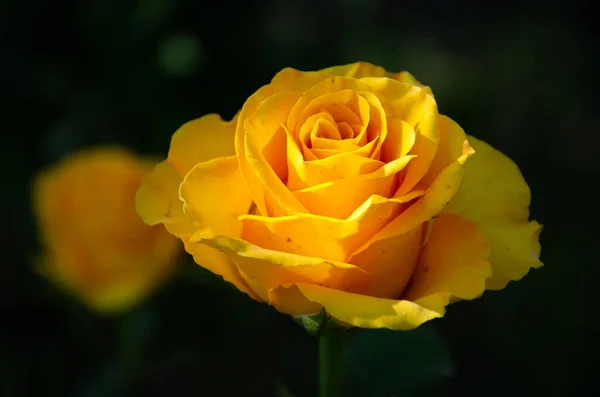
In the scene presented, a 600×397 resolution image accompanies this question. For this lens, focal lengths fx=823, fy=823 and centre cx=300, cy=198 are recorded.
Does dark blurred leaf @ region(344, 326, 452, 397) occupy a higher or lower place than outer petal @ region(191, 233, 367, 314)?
lower

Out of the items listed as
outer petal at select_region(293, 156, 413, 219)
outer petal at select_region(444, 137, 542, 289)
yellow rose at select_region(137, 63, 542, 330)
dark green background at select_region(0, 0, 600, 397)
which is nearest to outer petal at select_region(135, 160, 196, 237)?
yellow rose at select_region(137, 63, 542, 330)

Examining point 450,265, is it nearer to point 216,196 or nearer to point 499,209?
point 499,209

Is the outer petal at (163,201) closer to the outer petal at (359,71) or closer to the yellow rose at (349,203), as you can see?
the yellow rose at (349,203)

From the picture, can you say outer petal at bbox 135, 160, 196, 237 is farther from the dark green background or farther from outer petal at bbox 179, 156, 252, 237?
the dark green background

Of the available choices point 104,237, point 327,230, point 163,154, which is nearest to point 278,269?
point 327,230

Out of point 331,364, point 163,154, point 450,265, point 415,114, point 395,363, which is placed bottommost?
point 163,154

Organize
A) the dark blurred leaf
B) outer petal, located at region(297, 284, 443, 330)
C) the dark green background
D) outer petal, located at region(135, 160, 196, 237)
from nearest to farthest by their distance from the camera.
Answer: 1. outer petal, located at region(297, 284, 443, 330)
2. outer petal, located at region(135, 160, 196, 237)
3. the dark blurred leaf
4. the dark green background

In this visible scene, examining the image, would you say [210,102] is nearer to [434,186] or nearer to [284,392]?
[284,392]
